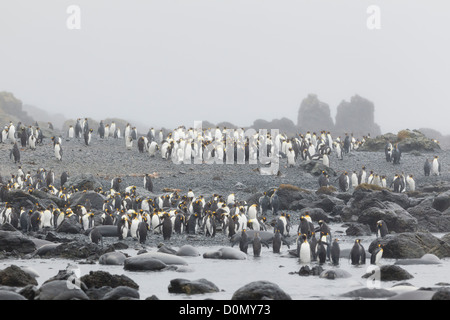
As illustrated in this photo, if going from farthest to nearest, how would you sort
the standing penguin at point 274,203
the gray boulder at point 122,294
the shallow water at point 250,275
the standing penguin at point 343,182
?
the standing penguin at point 343,182 → the standing penguin at point 274,203 → the shallow water at point 250,275 → the gray boulder at point 122,294

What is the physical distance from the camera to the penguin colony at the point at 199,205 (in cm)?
2045

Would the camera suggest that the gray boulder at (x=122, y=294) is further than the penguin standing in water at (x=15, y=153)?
No

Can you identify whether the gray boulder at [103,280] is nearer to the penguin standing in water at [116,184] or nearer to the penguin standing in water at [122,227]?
the penguin standing in water at [122,227]

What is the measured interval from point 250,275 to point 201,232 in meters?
7.31

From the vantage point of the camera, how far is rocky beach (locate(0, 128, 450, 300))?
14164 mm

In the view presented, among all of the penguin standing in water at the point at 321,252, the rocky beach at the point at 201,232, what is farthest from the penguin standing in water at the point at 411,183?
the penguin standing in water at the point at 321,252

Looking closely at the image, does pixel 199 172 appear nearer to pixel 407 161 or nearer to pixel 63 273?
pixel 407 161

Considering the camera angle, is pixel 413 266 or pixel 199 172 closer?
pixel 413 266

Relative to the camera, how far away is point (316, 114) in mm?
137875

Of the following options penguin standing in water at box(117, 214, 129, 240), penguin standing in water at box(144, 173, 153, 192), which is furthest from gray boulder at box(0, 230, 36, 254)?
penguin standing in water at box(144, 173, 153, 192)

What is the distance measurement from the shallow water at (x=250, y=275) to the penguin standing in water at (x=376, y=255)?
17cm

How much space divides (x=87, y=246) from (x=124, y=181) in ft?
51.5

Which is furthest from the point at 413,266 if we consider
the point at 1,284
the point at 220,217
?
the point at 1,284

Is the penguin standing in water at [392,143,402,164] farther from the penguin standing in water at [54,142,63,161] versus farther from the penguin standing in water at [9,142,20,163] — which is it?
the penguin standing in water at [9,142,20,163]
